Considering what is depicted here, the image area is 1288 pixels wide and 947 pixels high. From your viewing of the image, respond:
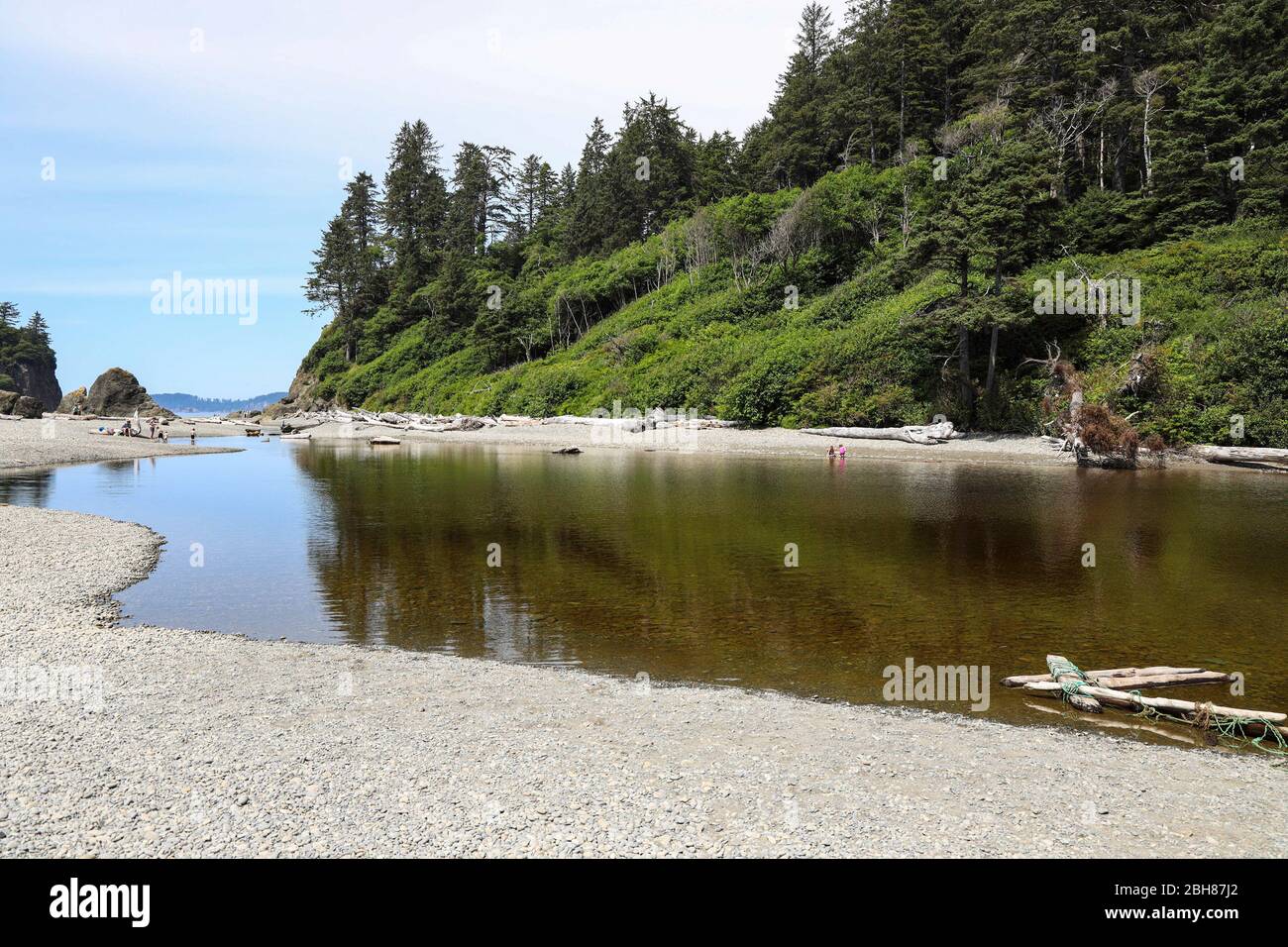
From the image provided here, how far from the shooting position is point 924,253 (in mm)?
45344

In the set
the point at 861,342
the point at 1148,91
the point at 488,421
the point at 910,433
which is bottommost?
the point at 910,433

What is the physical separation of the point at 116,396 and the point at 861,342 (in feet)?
300

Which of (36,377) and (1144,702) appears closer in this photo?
(1144,702)

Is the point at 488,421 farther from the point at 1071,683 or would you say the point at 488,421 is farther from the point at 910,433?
the point at 1071,683

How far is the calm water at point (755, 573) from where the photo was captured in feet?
39.1

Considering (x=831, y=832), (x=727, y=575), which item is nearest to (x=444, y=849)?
(x=831, y=832)

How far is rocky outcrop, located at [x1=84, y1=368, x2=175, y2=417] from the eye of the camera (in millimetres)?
88375

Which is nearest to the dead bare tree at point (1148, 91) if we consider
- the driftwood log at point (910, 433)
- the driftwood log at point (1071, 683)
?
the driftwood log at point (910, 433)

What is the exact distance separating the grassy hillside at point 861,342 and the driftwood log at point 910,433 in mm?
1436

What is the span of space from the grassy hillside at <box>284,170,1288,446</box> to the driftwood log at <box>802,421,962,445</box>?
1.44m

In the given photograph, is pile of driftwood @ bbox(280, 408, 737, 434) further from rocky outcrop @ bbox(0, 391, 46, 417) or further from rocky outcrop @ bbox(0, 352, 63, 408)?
rocky outcrop @ bbox(0, 352, 63, 408)

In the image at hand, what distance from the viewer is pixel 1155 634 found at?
12.4 m
